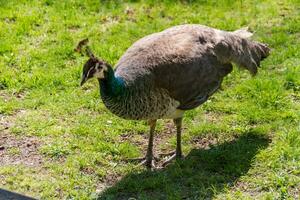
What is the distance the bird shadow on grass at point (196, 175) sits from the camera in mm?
4848

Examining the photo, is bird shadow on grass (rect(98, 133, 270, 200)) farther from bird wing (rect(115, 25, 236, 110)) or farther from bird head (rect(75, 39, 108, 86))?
bird head (rect(75, 39, 108, 86))

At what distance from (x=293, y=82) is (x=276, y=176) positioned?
1.73 m

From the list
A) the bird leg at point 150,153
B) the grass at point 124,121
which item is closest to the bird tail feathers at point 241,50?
the grass at point 124,121

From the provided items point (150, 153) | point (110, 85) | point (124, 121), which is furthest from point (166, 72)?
point (124, 121)

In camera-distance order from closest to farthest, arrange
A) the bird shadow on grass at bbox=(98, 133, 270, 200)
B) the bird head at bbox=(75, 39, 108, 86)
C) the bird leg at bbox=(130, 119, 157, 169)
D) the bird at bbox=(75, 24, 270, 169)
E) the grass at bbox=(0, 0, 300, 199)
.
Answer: the bird head at bbox=(75, 39, 108, 86) → the bird at bbox=(75, 24, 270, 169) → the bird shadow on grass at bbox=(98, 133, 270, 200) → the grass at bbox=(0, 0, 300, 199) → the bird leg at bbox=(130, 119, 157, 169)

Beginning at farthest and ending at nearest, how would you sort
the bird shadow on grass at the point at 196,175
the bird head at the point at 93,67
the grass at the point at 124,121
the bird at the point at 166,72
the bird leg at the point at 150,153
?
the bird leg at the point at 150,153 → the grass at the point at 124,121 → the bird shadow on grass at the point at 196,175 → the bird at the point at 166,72 → the bird head at the point at 93,67

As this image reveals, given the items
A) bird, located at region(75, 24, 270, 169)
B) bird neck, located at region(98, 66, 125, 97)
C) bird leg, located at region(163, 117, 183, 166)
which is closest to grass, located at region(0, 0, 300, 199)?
bird leg, located at region(163, 117, 183, 166)

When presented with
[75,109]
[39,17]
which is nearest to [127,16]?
[39,17]

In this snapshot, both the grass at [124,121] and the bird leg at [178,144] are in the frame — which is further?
the bird leg at [178,144]

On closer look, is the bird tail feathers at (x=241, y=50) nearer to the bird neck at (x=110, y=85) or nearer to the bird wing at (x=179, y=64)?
the bird wing at (x=179, y=64)

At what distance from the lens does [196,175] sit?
16.6ft

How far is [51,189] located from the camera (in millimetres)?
4898

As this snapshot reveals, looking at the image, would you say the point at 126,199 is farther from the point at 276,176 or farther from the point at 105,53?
the point at 105,53

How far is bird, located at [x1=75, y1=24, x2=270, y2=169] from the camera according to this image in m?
4.69
